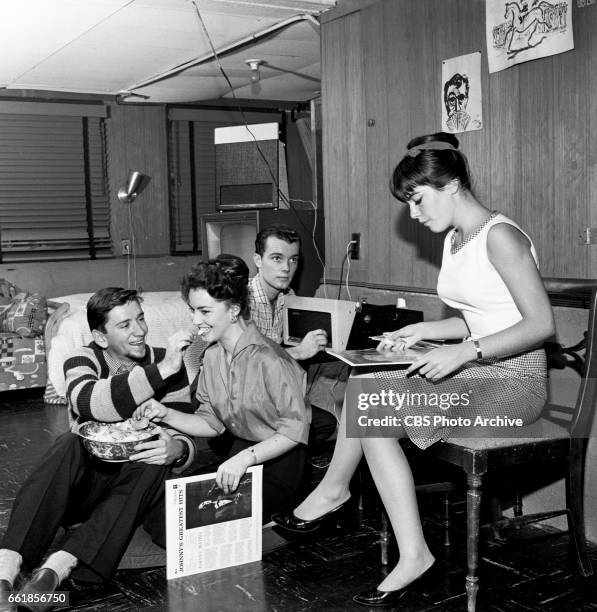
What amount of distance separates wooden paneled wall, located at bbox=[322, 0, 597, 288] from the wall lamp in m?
3.20

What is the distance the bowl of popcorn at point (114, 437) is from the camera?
2.25 meters

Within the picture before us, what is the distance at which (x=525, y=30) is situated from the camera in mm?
2625

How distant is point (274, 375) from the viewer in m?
2.44

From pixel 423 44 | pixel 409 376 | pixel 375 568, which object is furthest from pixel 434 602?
pixel 423 44

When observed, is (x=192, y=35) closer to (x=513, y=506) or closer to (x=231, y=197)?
(x=231, y=197)

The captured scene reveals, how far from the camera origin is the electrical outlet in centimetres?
362

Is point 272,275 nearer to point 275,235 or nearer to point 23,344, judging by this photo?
point 275,235

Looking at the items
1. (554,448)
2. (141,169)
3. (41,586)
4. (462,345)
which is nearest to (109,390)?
(41,586)

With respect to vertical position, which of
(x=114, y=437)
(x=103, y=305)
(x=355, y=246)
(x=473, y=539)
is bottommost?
(x=473, y=539)

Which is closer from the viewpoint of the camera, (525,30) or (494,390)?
(494,390)

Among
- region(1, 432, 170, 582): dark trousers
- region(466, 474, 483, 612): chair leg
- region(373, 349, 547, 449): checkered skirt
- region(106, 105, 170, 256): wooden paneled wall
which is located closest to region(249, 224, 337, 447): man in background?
region(1, 432, 170, 582): dark trousers

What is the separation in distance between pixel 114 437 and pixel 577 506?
54.8 inches

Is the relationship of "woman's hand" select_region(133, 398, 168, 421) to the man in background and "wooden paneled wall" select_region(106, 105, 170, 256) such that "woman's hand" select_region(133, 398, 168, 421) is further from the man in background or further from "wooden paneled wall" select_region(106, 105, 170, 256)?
"wooden paneled wall" select_region(106, 105, 170, 256)

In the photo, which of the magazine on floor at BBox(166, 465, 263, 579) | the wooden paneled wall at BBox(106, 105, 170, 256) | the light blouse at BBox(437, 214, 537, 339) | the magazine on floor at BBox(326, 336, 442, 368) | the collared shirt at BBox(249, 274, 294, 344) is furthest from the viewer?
the wooden paneled wall at BBox(106, 105, 170, 256)
